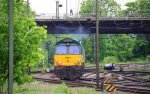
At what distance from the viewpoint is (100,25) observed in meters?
47.2

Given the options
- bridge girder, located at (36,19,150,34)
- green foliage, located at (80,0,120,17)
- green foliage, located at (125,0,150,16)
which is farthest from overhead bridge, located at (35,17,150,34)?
green foliage, located at (80,0,120,17)

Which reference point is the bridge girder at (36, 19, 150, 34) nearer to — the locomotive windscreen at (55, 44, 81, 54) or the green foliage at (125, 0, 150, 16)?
the locomotive windscreen at (55, 44, 81, 54)

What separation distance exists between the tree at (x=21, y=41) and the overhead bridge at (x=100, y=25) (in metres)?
27.3

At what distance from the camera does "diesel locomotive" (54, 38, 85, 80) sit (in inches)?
1197

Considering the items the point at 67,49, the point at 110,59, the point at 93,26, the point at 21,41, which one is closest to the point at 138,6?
the point at 110,59

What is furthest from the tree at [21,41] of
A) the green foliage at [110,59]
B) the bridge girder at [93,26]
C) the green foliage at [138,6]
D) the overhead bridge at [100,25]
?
the green foliage at [138,6]

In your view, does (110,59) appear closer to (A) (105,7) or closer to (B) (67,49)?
(A) (105,7)

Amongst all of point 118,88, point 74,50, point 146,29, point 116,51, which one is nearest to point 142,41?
point 116,51

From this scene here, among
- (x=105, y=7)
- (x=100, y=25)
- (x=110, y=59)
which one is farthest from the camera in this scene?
(x=105, y=7)

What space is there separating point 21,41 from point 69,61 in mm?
15426

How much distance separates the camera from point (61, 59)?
3059 cm

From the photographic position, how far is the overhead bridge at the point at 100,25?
45406 millimetres

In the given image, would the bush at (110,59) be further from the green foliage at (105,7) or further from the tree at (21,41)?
the tree at (21,41)

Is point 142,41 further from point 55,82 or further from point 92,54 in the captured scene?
point 55,82
